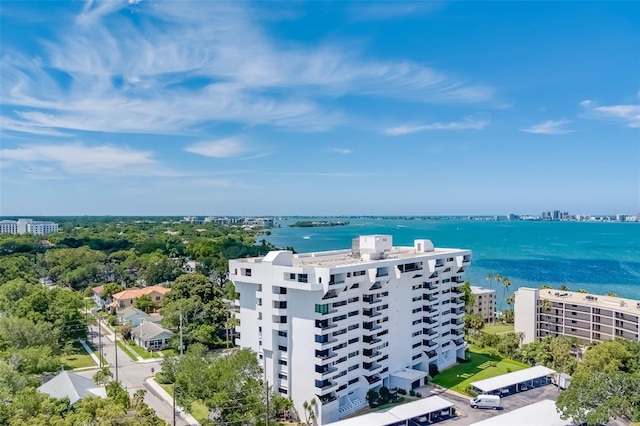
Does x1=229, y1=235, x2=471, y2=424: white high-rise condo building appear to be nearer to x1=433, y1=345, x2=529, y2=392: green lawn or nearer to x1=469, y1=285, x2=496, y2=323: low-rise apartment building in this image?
x1=433, y1=345, x2=529, y2=392: green lawn

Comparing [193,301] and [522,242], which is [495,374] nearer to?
[193,301]

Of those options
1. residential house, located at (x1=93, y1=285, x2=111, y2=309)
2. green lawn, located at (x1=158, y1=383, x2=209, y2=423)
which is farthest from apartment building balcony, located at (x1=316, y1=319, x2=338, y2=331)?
residential house, located at (x1=93, y1=285, x2=111, y2=309)

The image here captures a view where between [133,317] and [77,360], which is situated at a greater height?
[133,317]

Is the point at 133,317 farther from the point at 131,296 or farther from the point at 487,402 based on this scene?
the point at 487,402

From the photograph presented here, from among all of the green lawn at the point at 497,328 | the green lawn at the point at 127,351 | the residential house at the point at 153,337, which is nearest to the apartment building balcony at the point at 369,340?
the residential house at the point at 153,337

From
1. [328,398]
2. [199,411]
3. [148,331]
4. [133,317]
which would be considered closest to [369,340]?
[328,398]

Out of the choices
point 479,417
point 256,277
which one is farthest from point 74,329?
point 479,417
